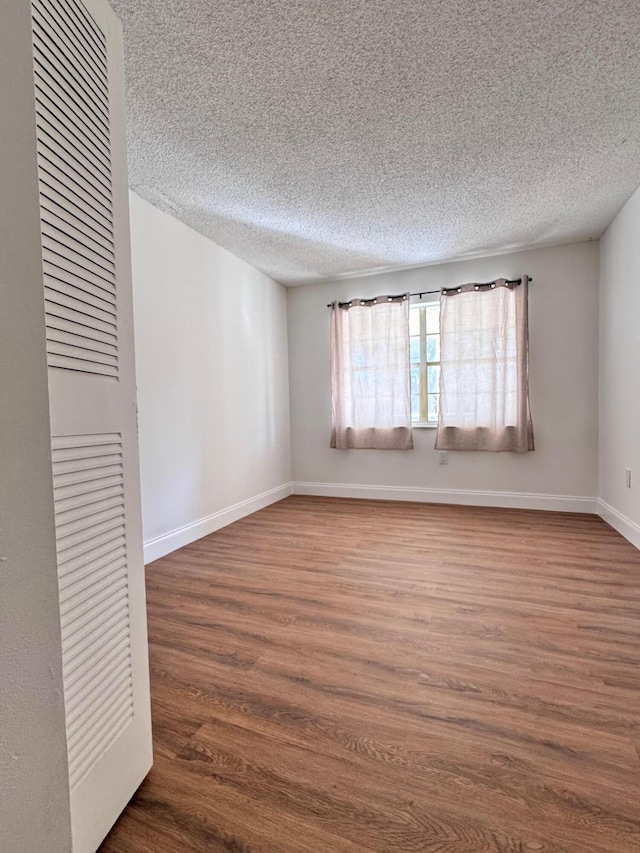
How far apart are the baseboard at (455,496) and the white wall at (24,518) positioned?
384cm

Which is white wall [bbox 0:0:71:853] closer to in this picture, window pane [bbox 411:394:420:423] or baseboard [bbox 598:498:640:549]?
baseboard [bbox 598:498:640:549]

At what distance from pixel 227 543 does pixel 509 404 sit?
9.40 feet

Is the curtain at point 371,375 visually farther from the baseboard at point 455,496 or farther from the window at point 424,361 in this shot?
the baseboard at point 455,496

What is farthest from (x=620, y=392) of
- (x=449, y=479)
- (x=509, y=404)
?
(x=449, y=479)

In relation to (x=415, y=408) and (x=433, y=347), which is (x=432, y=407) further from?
(x=433, y=347)

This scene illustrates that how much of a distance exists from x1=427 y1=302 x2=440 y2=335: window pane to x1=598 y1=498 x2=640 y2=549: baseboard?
222 cm

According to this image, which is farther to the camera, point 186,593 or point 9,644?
point 186,593

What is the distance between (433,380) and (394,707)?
331 cm

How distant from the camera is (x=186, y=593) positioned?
2.16 metres

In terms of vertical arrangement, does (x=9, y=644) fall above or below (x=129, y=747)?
above

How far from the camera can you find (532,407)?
Result: 3.70m

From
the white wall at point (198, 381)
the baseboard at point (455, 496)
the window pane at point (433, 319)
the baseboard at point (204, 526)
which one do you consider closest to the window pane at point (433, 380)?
the window pane at point (433, 319)

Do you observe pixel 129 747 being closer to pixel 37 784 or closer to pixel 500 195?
pixel 37 784

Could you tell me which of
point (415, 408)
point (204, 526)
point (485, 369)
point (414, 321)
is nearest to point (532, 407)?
point (485, 369)
